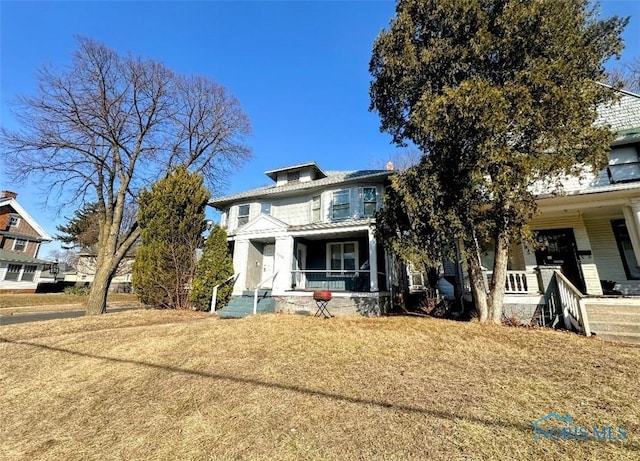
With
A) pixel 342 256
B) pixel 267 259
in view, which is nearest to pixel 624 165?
pixel 342 256

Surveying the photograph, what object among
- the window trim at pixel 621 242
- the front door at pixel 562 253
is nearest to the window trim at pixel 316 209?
the front door at pixel 562 253

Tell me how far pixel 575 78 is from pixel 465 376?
8.04 meters

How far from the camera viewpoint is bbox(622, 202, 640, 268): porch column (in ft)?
28.4

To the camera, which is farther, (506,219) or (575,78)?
(506,219)

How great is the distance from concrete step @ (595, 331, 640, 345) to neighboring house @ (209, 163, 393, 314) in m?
6.41

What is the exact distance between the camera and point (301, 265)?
14.9 metres

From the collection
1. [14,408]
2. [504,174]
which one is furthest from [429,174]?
[14,408]

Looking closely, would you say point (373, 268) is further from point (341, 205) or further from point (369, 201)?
point (341, 205)

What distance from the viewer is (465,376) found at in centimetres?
453

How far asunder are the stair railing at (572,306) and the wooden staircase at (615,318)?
171 mm

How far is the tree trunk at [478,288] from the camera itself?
8.16 m

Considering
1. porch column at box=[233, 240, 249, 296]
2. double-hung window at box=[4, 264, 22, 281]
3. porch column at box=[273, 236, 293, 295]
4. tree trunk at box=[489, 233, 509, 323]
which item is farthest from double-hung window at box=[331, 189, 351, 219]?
double-hung window at box=[4, 264, 22, 281]

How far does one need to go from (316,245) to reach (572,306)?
10673 mm

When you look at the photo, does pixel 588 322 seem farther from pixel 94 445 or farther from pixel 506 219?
pixel 94 445
